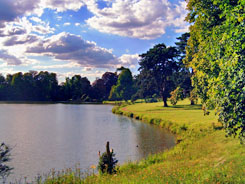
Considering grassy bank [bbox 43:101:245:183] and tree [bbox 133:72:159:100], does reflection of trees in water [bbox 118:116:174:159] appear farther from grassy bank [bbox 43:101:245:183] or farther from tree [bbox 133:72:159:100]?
tree [bbox 133:72:159:100]

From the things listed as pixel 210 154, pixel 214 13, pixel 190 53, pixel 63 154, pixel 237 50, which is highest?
pixel 214 13

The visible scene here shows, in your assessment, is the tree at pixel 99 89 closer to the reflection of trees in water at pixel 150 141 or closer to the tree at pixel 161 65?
the tree at pixel 161 65

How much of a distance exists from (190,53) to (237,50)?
1447cm

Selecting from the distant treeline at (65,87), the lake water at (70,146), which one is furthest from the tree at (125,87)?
the lake water at (70,146)

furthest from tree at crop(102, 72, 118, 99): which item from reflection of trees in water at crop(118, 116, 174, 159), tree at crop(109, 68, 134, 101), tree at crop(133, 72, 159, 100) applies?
reflection of trees in water at crop(118, 116, 174, 159)

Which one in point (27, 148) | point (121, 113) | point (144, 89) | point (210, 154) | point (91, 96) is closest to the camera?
point (210, 154)

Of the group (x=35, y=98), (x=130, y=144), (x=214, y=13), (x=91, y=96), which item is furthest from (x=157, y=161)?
(x=35, y=98)

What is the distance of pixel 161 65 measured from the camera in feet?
202

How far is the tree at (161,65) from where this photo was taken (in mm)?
59688

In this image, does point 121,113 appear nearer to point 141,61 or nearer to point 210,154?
point 141,61

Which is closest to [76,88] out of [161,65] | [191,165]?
[161,65]

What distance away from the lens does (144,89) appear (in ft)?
209

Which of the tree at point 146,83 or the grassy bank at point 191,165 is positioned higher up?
the tree at point 146,83

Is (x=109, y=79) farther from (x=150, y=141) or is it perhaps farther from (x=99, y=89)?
(x=150, y=141)
